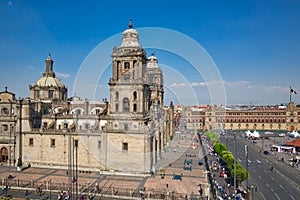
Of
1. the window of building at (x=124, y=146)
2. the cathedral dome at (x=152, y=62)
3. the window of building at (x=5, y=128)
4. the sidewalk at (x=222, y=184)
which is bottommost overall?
the sidewalk at (x=222, y=184)

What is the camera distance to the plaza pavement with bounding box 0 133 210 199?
32.9m

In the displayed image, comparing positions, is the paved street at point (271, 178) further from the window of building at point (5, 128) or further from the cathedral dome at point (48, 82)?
the cathedral dome at point (48, 82)

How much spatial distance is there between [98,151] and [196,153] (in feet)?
97.8

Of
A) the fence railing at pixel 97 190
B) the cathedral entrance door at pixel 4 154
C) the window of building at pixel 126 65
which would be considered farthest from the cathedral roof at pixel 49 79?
the fence railing at pixel 97 190

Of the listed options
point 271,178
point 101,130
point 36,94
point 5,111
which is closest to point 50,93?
point 36,94

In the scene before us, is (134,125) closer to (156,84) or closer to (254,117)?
(156,84)

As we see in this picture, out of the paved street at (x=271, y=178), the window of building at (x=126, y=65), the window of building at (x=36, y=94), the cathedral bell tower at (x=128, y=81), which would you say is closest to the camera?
the paved street at (x=271, y=178)

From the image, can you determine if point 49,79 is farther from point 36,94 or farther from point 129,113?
point 129,113

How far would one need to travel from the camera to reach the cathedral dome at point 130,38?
44.2 metres

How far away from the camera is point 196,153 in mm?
62375

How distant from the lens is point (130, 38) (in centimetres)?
4447

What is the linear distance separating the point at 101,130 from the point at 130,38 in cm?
1829

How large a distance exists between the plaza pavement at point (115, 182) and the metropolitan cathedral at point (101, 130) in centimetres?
185

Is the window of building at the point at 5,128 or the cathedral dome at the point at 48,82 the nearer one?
the window of building at the point at 5,128
